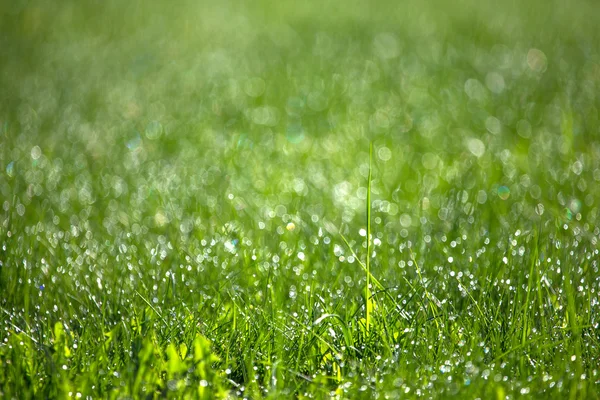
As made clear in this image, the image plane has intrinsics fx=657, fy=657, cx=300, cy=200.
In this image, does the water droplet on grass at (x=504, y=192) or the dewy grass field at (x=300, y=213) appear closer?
the dewy grass field at (x=300, y=213)

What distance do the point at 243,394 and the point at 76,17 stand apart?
5143 millimetres

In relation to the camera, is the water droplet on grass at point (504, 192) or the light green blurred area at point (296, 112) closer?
the water droplet on grass at point (504, 192)

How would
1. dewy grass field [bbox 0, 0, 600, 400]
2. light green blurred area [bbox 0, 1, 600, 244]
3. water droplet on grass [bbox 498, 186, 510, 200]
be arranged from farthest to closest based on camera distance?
1. light green blurred area [bbox 0, 1, 600, 244]
2. water droplet on grass [bbox 498, 186, 510, 200]
3. dewy grass field [bbox 0, 0, 600, 400]

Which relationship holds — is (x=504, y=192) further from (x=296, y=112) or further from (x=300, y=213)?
(x=296, y=112)

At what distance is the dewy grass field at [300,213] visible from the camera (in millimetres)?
1576

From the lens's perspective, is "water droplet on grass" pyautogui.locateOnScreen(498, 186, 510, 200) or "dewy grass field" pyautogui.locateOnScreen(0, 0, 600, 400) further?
"water droplet on grass" pyautogui.locateOnScreen(498, 186, 510, 200)

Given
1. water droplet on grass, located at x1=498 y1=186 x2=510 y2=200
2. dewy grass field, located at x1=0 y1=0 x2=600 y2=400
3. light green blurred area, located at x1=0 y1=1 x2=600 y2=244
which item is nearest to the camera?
dewy grass field, located at x1=0 y1=0 x2=600 y2=400

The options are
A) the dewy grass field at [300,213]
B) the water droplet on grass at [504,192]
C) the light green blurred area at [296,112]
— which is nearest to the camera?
the dewy grass field at [300,213]

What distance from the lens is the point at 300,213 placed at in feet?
8.13

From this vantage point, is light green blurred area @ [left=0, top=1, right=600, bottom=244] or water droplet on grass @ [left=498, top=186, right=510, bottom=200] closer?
water droplet on grass @ [left=498, top=186, right=510, bottom=200]

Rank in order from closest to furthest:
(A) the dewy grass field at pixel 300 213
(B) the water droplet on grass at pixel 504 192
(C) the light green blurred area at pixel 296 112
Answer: (A) the dewy grass field at pixel 300 213
(B) the water droplet on grass at pixel 504 192
(C) the light green blurred area at pixel 296 112

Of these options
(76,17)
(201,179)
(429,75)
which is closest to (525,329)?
(201,179)

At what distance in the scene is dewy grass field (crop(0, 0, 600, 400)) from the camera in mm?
1576

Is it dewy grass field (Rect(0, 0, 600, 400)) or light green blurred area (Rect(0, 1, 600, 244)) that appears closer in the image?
dewy grass field (Rect(0, 0, 600, 400))
